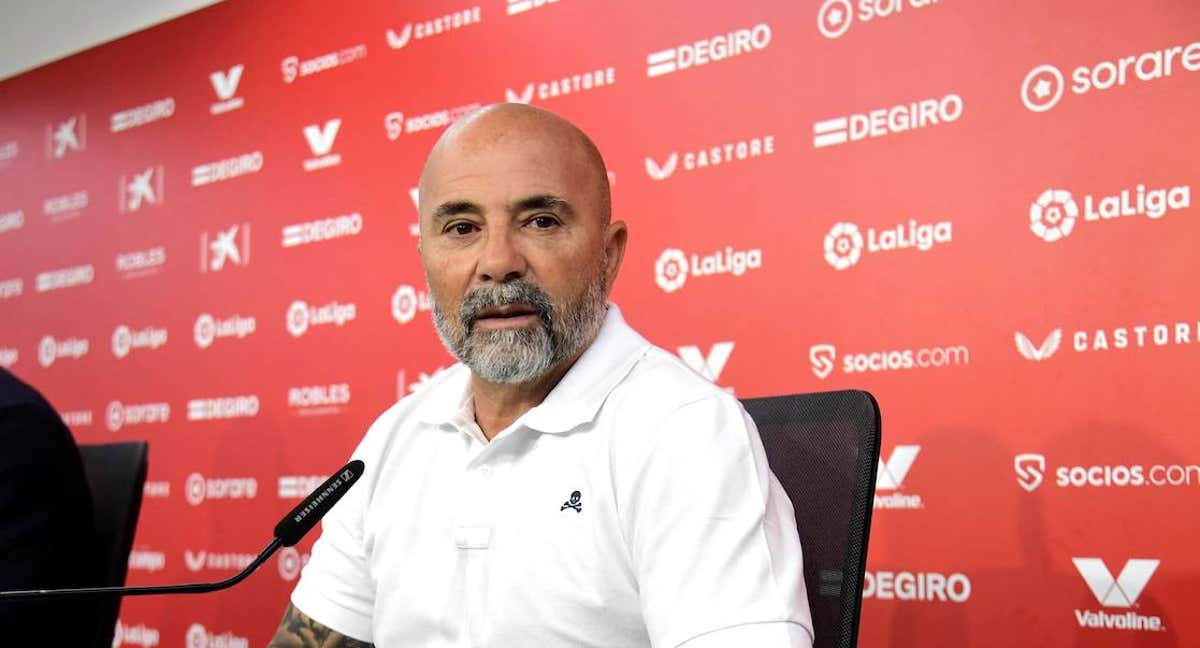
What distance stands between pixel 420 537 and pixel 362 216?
2146mm

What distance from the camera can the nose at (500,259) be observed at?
59.6 inches

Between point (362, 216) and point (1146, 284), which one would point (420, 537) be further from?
point (362, 216)

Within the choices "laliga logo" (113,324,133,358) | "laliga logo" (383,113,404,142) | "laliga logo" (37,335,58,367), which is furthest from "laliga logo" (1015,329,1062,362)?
"laliga logo" (37,335,58,367)

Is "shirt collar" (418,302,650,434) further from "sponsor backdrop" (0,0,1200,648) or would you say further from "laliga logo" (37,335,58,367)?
"laliga logo" (37,335,58,367)

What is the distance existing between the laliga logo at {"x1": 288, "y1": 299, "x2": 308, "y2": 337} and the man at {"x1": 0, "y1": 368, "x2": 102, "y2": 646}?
5.08ft

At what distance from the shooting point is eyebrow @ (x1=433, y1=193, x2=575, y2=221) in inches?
60.5

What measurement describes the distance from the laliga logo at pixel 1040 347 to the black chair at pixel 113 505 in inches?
68.4

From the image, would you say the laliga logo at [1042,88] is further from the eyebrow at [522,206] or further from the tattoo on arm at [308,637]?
the tattoo on arm at [308,637]

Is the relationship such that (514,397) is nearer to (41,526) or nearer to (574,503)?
(574,503)

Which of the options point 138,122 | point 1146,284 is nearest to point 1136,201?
point 1146,284

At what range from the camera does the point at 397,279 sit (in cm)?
338

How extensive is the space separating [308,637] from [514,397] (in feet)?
1.47

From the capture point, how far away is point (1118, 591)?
208 centimetres

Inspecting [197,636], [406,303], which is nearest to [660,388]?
[406,303]
